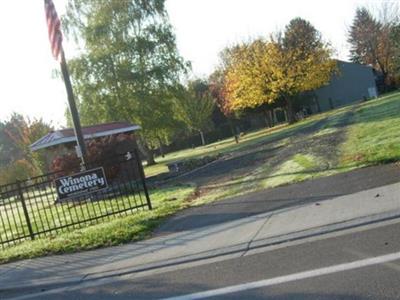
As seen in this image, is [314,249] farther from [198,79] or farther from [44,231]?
[198,79]

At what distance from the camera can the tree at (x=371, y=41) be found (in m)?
74.1

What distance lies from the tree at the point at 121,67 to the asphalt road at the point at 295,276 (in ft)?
107

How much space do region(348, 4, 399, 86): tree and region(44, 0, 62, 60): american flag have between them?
200 ft

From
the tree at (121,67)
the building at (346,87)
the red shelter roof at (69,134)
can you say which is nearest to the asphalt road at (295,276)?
the red shelter roof at (69,134)

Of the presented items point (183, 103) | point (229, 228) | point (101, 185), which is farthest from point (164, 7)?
point (229, 228)

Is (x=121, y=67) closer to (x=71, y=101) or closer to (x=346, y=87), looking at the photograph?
(x=71, y=101)

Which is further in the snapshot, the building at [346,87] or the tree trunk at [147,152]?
the building at [346,87]

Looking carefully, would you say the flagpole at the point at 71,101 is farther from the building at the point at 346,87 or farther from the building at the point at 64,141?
the building at the point at 346,87

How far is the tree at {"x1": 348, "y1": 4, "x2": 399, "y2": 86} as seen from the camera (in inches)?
2918

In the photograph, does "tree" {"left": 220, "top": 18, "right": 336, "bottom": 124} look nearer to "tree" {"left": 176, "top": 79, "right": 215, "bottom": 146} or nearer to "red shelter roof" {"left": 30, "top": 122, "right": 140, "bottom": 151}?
"tree" {"left": 176, "top": 79, "right": 215, "bottom": 146}

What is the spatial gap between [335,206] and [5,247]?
24.3ft

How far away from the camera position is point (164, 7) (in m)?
42.7

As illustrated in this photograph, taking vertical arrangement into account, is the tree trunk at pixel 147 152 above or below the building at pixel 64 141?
below

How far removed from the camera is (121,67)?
3984 cm
